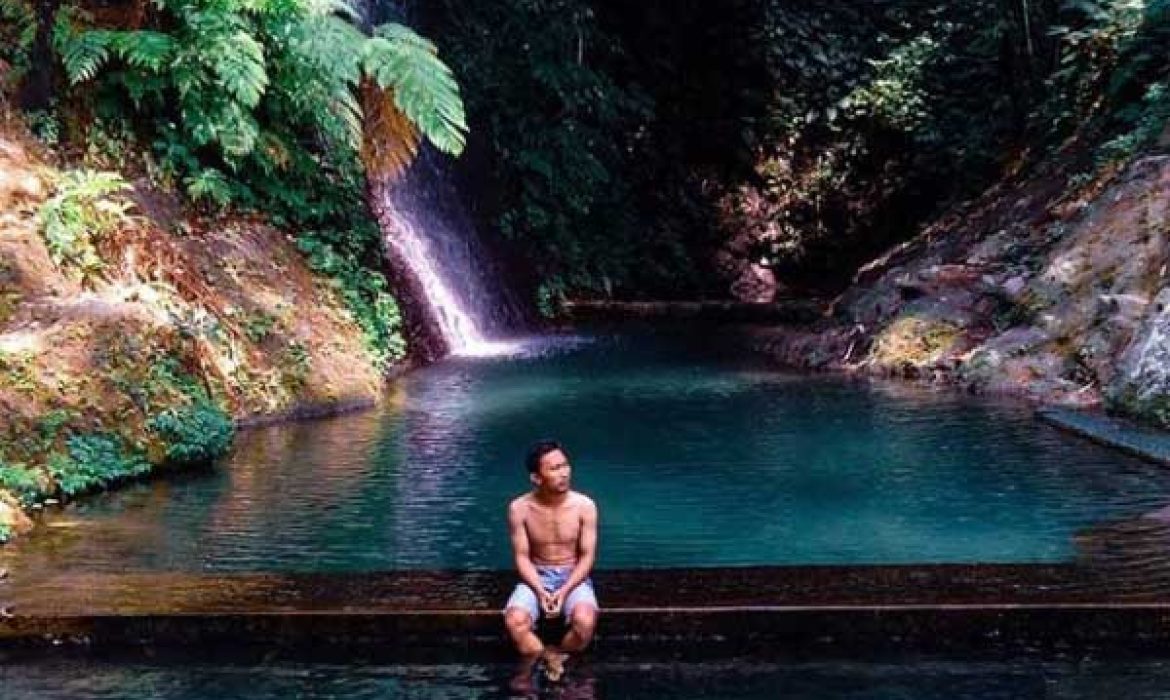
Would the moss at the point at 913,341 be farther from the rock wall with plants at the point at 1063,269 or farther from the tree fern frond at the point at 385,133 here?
the tree fern frond at the point at 385,133

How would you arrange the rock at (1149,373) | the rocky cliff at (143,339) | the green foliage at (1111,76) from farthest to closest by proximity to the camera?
the green foliage at (1111,76) < the rock at (1149,373) < the rocky cliff at (143,339)

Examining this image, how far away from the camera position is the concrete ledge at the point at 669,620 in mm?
6430

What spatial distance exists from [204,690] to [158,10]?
1038 cm

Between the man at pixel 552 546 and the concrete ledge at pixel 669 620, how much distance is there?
16 cm

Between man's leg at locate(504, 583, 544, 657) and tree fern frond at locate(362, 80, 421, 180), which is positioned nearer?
man's leg at locate(504, 583, 544, 657)

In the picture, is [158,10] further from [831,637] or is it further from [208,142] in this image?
[831,637]

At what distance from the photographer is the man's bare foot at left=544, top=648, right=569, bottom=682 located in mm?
6070

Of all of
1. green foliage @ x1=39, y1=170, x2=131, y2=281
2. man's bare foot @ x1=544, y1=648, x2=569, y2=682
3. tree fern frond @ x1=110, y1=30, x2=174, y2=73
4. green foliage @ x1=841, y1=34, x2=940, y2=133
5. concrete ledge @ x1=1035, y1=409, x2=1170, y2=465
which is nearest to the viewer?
man's bare foot @ x1=544, y1=648, x2=569, y2=682

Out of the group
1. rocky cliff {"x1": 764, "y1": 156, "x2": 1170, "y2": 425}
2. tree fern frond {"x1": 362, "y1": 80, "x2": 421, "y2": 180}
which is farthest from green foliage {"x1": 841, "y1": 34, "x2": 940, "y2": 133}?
tree fern frond {"x1": 362, "y1": 80, "x2": 421, "y2": 180}

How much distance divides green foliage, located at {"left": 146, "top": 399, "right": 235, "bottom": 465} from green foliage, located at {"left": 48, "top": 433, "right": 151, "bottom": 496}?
1.15 feet

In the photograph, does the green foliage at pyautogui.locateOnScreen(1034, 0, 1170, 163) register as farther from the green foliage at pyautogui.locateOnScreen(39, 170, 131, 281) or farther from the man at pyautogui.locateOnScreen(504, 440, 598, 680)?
the man at pyautogui.locateOnScreen(504, 440, 598, 680)

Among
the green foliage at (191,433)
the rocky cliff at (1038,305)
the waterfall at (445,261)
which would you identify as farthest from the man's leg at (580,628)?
the waterfall at (445,261)

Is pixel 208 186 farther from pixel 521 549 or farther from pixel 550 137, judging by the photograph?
pixel 550 137

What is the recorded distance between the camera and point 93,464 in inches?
399
